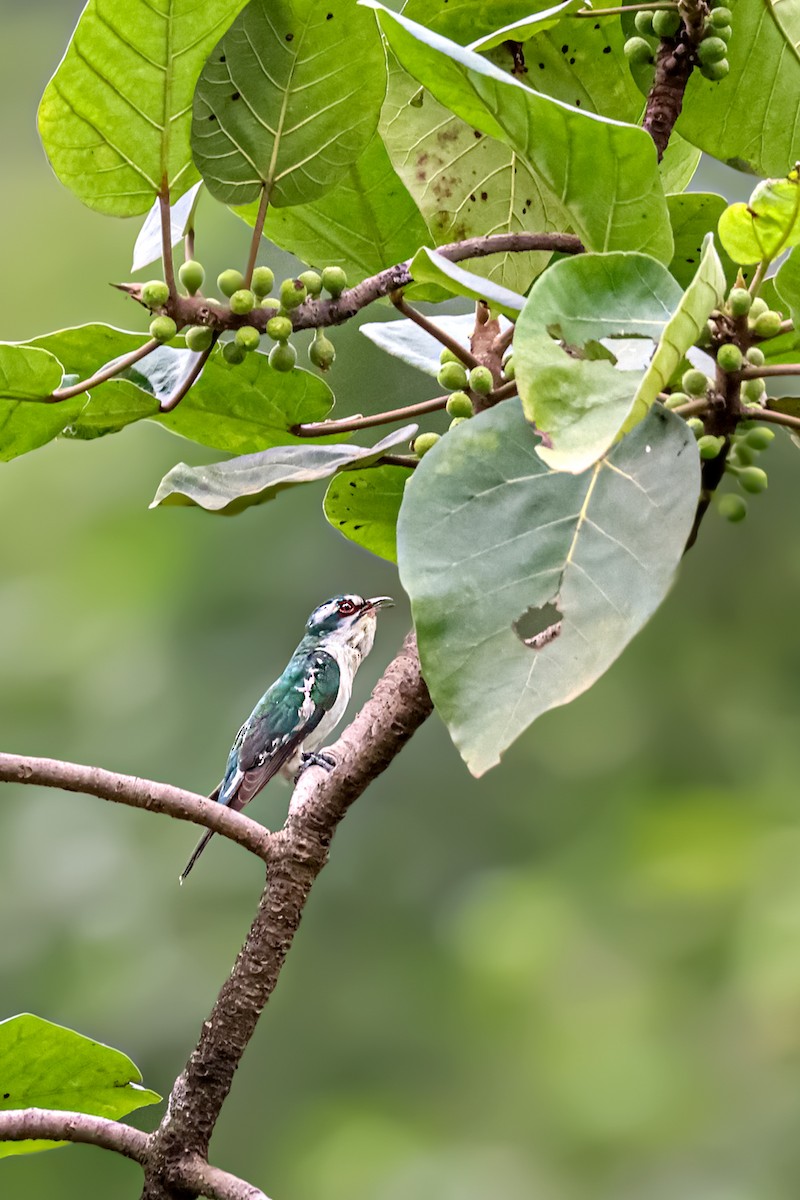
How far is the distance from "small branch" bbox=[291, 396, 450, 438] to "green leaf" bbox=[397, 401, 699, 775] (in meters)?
0.12

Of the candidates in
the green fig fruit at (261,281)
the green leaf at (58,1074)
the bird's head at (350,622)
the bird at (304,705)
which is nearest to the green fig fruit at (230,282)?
the green fig fruit at (261,281)

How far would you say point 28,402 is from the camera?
0.87 meters

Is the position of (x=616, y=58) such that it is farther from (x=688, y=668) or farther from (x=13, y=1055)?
(x=688, y=668)

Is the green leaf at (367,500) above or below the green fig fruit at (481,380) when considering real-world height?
above

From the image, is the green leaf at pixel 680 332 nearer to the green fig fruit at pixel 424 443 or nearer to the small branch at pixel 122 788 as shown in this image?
the green fig fruit at pixel 424 443

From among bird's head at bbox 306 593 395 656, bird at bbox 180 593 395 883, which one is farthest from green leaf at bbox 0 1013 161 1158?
bird's head at bbox 306 593 395 656

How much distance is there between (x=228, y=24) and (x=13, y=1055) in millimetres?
690

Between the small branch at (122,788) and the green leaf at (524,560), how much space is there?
0.28m

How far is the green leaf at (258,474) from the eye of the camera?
0.89 metres

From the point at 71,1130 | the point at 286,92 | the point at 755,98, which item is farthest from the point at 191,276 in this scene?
the point at 71,1130

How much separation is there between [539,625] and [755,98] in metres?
0.45

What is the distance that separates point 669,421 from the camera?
76 cm

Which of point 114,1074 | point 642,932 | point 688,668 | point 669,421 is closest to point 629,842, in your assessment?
point 642,932

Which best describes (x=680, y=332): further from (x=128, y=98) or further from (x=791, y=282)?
(x=128, y=98)
